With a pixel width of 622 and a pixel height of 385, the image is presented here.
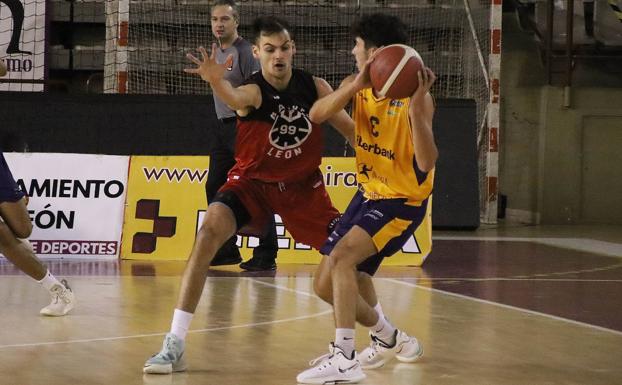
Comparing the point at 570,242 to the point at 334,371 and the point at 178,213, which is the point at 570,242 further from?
the point at 334,371

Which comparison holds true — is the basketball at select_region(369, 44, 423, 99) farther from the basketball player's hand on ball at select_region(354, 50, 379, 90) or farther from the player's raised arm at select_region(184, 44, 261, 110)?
the player's raised arm at select_region(184, 44, 261, 110)

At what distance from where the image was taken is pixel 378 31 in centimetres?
596

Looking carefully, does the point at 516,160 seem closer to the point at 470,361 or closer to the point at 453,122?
the point at 453,122

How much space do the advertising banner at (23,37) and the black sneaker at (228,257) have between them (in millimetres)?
5567

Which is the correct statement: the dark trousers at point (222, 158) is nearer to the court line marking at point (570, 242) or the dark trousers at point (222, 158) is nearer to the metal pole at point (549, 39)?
the court line marking at point (570, 242)

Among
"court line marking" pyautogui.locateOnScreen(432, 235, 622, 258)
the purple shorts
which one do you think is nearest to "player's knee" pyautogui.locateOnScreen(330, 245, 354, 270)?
the purple shorts

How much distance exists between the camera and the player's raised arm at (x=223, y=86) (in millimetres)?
A: 6012

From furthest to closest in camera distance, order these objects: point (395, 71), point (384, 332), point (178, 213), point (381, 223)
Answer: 1. point (178, 213)
2. point (384, 332)
3. point (381, 223)
4. point (395, 71)

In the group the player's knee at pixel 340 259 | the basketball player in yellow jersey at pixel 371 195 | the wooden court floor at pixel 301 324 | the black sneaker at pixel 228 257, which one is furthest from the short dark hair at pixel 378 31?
the black sneaker at pixel 228 257

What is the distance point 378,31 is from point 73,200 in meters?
6.06

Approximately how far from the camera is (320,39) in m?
17.3

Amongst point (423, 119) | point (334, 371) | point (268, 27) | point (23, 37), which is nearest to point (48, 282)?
point (268, 27)

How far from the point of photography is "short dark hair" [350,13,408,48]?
595 centimetres

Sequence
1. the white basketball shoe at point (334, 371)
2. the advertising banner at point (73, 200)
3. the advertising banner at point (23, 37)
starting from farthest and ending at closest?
1. the advertising banner at point (23, 37)
2. the advertising banner at point (73, 200)
3. the white basketball shoe at point (334, 371)
